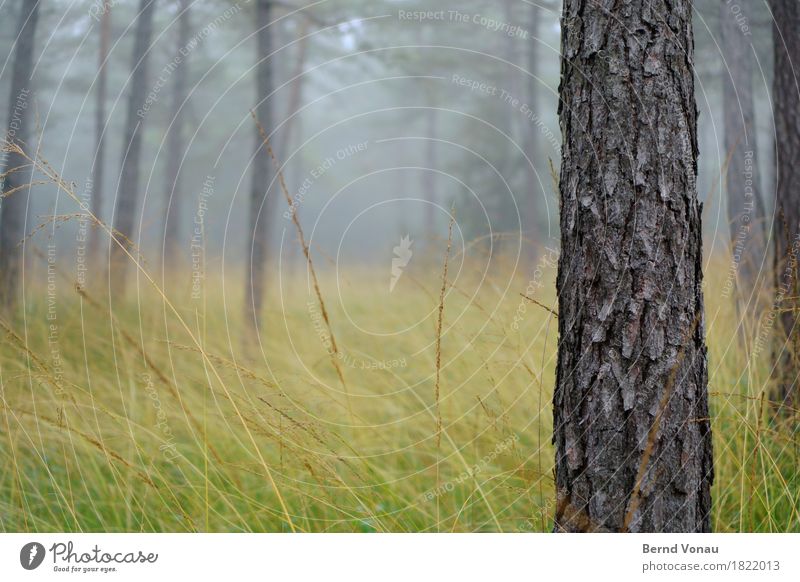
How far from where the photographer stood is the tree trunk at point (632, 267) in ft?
4.99

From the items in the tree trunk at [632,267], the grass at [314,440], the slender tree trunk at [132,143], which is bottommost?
the grass at [314,440]

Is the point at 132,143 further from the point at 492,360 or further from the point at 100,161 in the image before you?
the point at 492,360

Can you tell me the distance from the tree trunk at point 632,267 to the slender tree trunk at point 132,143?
13.0ft

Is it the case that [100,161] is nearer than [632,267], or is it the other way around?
[632,267]

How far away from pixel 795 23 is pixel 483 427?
204 centimetres

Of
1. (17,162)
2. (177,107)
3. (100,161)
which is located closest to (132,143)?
(100,161)

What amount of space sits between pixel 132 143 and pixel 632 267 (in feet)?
14.5

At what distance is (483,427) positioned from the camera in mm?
2455

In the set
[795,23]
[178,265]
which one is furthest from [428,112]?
[795,23]

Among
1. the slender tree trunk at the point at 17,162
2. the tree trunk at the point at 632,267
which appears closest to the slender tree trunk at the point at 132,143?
the slender tree trunk at the point at 17,162

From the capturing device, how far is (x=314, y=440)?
2.05m

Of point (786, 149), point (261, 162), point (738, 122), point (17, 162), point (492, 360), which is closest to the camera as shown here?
point (786, 149)

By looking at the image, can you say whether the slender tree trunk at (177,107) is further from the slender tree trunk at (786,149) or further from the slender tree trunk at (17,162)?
the slender tree trunk at (786,149)

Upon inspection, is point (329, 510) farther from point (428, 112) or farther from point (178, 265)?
point (428, 112)
